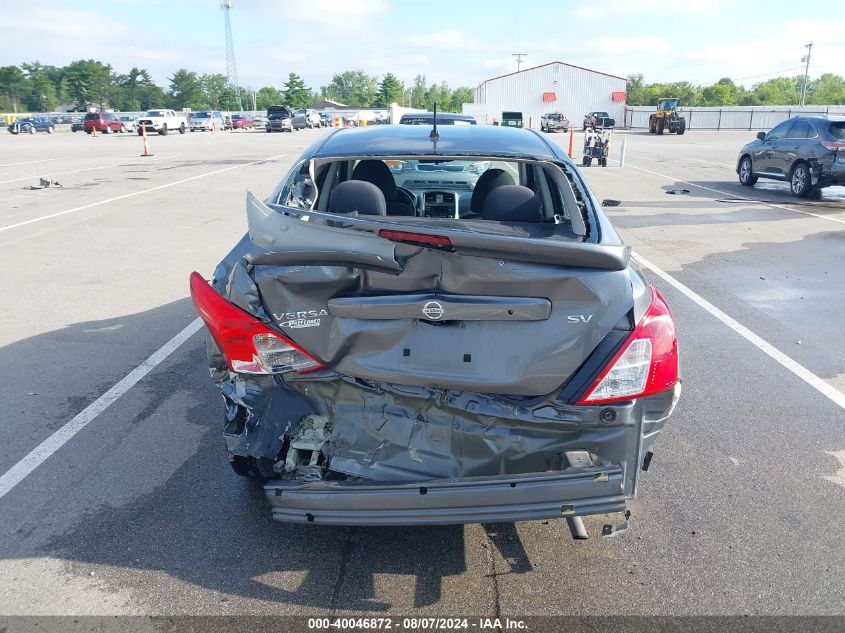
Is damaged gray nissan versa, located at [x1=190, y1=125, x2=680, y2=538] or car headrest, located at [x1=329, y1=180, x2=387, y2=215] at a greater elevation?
car headrest, located at [x1=329, y1=180, x2=387, y2=215]

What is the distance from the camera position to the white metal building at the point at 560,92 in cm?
7925

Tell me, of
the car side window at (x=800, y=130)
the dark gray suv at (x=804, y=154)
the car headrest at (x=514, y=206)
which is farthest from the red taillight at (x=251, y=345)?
the car side window at (x=800, y=130)

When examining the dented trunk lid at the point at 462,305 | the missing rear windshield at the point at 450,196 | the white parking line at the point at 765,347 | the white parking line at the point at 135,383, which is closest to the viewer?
the dented trunk lid at the point at 462,305

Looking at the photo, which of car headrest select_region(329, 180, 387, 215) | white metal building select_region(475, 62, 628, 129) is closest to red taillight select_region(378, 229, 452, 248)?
car headrest select_region(329, 180, 387, 215)

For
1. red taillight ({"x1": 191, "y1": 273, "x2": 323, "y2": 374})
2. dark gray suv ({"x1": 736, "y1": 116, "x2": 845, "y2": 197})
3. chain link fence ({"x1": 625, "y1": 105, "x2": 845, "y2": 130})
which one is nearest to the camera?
red taillight ({"x1": 191, "y1": 273, "x2": 323, "y2": 374})

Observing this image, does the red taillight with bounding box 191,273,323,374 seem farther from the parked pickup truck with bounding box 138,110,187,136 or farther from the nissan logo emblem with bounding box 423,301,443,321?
the parked pickup truck with bounding box 138,110,187,136

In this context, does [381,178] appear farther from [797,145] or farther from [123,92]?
[123,92]

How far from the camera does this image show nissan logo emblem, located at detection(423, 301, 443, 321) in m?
2.68

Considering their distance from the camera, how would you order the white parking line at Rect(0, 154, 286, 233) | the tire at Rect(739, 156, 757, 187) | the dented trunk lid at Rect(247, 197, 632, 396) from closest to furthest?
the dented trunk lid at Rect(247, 197, 632, 396) → the white parking line at Rect(0, 154, 286, 233) → the tire at Rect(739, 156, 757, 187)

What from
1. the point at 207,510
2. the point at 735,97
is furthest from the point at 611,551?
the point at 735,97

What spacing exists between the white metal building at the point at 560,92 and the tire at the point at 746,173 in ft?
204

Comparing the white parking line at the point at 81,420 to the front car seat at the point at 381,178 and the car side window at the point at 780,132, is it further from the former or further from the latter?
the car side window at the point at 780,132

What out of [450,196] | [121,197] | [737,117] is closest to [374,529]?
[450,196]

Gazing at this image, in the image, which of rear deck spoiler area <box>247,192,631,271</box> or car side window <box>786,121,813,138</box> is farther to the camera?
car side window <box>786,121,813,138</box>
